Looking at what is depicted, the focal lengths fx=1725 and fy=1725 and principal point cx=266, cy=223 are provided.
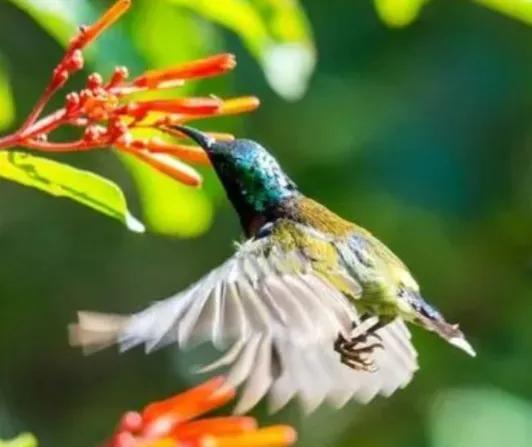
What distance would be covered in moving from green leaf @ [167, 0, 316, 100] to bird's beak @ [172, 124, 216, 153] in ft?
1.08

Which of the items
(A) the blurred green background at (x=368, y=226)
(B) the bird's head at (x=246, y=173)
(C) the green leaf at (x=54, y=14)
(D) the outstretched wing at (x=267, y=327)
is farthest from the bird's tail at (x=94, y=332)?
(A) the blurred green background at (x=368, y=226)

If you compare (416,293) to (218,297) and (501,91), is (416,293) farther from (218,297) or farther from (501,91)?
(501,91)

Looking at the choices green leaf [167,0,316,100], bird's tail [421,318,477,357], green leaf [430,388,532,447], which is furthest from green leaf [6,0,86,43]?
green leaf [430,388,532,447]

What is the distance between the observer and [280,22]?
190 centimetres

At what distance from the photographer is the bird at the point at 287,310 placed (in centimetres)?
A: 133

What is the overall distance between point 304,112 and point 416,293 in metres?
1.65

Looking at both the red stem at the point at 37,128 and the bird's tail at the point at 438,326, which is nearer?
the red stem at the point at 37,128

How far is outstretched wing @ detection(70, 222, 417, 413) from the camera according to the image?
4.19 feet

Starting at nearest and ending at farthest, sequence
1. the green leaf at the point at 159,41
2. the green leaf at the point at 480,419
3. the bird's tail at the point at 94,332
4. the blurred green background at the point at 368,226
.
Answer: the bird's tail at the point at 94,332 < the green leaf at the point at 159,41 < the green leaf at the point at 480,419 < the blurred green background at the point at 368,226

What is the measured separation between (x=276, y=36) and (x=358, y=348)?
50 centimetres

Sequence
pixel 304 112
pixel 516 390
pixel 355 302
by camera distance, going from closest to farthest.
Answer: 1. pixel 355 302
2. pixel 516 390
3. pixel 304 112

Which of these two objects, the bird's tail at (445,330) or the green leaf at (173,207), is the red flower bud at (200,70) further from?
the green leaf at (173,207)

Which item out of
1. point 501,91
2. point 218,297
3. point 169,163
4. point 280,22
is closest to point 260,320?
point 218,297

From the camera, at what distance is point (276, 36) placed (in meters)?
1.91
